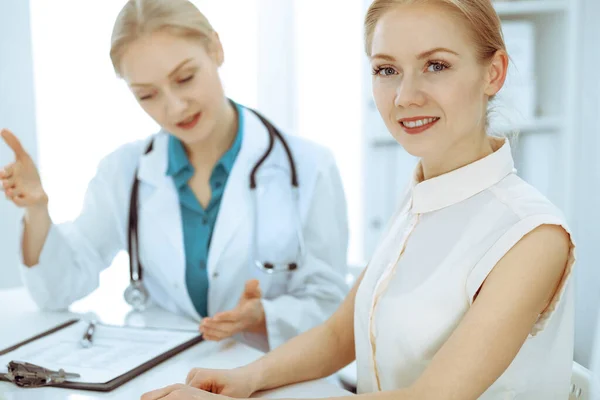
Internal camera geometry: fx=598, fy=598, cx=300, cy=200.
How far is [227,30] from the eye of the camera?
8.11 ft

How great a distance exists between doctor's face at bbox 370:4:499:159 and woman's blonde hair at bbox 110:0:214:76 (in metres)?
0.58

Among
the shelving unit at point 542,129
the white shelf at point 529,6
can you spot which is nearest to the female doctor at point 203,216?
the shelving unit at point 542,129

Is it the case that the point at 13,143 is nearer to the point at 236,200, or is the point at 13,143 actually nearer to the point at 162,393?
the point at 236,200

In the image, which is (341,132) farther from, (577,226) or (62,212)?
(62,212)

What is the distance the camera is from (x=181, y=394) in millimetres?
788

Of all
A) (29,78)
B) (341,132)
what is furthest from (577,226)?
(29,78)

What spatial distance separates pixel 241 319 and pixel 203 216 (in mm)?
376

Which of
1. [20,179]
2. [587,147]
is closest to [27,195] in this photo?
[20,179]

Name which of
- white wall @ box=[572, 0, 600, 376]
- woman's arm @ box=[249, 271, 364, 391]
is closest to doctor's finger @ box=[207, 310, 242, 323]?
woman's arm @ box=[249, 271, 364, 391]

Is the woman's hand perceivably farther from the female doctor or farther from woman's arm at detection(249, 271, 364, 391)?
the female doctor

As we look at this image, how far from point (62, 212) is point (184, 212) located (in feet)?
2.62

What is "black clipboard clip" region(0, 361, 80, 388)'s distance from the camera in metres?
0.97

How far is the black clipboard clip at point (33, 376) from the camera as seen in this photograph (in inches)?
38.3

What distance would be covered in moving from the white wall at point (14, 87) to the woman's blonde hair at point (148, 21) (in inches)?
38.7
